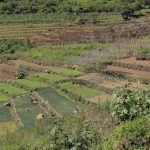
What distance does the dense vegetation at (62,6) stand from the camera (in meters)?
101

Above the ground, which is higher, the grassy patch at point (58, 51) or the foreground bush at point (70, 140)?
the foreground bush at point (70, 140)

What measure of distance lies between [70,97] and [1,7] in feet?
213

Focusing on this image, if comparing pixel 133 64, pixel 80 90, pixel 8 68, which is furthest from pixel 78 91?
pixel 8 68

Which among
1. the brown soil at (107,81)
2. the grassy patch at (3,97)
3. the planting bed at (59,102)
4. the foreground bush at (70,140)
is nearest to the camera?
the foreground bush at (70,140)

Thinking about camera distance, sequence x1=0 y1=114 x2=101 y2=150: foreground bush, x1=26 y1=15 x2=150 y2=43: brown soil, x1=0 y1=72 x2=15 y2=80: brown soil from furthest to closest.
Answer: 1. x1=26 y1=15 x2=150 y2=43: brown soil
2. x1=0 y1=72 x2=15 y2=80: brown soil
3. x1=0 y1=114 x2=101 y2=150: foreground bush

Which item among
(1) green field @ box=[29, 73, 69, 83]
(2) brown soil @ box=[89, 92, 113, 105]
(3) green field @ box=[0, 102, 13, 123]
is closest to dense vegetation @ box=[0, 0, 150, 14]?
(1) green field @ box=[29, 73, 69, 83]

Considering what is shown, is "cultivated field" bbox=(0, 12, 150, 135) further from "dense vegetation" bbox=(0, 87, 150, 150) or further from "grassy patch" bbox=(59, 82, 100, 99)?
"dense vegetation" bbox=(0, 87, 150, 150)

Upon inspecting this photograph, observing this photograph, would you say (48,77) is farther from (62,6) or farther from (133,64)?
(62,6)

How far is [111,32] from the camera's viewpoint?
73.9 metres

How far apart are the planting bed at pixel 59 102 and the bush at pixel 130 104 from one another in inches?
409

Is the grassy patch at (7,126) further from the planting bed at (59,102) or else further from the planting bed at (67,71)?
the planting bed at (67,71)

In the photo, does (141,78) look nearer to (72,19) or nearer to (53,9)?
(72,19)

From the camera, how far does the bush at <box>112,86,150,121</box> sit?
→ 80.9 ft

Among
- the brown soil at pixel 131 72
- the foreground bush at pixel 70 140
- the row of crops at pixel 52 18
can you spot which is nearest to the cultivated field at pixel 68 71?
the brown soil at pixel 131 72
